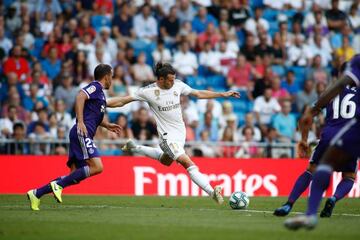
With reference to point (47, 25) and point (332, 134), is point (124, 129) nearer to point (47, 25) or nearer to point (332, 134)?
point (47, 25)

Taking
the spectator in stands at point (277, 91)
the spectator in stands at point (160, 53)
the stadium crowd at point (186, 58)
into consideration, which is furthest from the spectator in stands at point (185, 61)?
the spectator in stands at point (277, 91)

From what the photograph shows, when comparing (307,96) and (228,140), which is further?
(307,96)

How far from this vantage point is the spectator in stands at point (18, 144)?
21672 mm

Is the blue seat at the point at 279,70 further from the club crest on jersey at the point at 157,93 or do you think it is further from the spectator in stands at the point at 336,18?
the club crest on jersey at the point at 157,93

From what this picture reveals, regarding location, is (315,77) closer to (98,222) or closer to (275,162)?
(275,162)

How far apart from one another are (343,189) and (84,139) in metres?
4.24

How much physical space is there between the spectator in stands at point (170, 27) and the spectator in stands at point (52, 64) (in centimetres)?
370

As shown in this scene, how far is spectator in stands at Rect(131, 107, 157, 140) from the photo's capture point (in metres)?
23.1

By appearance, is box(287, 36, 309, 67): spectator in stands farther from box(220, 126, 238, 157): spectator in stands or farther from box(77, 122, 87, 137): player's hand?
box(77, 122, 87, 137): player's hand

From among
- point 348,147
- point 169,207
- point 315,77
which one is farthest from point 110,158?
point 348,147

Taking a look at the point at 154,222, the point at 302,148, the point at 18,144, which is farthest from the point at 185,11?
the point at 154,222

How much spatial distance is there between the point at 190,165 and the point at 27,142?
7.37 meters

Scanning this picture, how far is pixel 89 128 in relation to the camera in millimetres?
14695

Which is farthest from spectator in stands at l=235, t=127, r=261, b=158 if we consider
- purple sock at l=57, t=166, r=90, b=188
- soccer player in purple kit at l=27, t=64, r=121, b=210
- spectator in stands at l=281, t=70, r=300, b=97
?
purple sock at l=57, t=166, r=90, b=188
